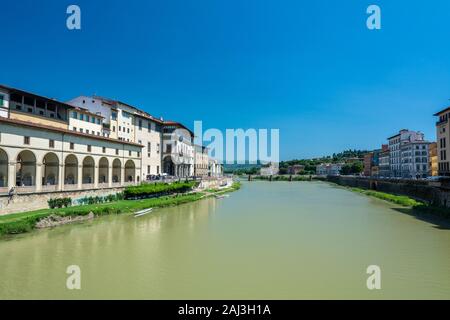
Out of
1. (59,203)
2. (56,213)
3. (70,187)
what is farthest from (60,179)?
(56,213)

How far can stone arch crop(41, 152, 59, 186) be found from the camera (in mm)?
27625

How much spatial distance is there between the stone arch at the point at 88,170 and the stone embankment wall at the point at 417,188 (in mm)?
36563

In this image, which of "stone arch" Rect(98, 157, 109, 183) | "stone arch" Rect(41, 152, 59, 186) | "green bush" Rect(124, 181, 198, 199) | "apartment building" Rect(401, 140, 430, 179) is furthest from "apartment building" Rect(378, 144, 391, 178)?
"stone arch" Rect(41, 152, 59, 186)

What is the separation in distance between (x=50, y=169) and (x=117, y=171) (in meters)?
10.3

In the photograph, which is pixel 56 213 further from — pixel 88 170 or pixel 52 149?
pixel 88 170

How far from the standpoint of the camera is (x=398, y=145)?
275ft

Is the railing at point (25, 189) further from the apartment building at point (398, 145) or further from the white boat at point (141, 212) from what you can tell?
the apartment building at point (398, 145)

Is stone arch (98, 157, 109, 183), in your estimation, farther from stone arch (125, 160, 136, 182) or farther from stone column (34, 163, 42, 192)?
stone column (34, 163, 42, 192)

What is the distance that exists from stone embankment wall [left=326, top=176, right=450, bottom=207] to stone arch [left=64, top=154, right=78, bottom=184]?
120 ft

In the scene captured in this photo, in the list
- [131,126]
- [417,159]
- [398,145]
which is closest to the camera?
[131,126]

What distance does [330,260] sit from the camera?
1456cm
